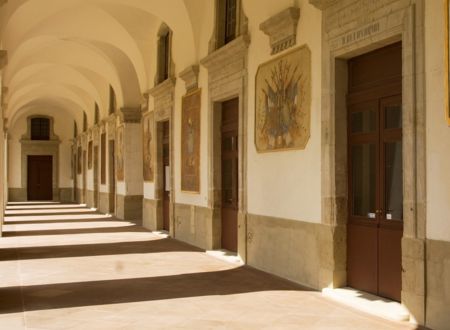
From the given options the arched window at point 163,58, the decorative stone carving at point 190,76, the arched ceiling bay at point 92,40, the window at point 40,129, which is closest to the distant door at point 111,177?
the arched ceiling bay at point 92,40

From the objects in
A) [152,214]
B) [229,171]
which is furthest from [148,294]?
[152,214]

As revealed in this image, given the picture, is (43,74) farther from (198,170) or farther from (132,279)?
(132,279)

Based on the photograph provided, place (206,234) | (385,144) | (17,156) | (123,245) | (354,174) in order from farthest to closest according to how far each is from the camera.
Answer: (17,156) < (123,245) < (206,234) < (354,174) < (385,144)

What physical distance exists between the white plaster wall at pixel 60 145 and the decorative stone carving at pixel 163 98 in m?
23.1

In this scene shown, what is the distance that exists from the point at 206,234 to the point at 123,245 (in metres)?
2.13

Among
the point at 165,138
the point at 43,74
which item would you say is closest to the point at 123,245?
the point at 165,138

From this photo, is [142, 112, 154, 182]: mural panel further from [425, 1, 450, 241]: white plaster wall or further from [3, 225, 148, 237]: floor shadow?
[425, 1, 450, 241]: white plaster wall

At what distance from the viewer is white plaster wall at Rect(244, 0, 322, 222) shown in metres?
7.80

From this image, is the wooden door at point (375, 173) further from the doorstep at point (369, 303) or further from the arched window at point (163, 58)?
the arched window at point (163, 58)

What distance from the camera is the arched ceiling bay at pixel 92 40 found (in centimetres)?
1316

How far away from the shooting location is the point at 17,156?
119 feet

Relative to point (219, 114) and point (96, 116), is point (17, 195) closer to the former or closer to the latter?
point (96, 116)

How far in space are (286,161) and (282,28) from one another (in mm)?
2034

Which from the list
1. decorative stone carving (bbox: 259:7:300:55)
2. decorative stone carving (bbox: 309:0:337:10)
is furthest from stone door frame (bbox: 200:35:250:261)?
decorative stone carving (bbox: 309:0:337:10)
